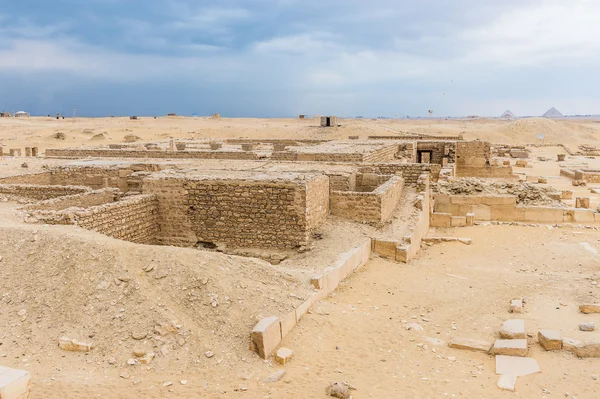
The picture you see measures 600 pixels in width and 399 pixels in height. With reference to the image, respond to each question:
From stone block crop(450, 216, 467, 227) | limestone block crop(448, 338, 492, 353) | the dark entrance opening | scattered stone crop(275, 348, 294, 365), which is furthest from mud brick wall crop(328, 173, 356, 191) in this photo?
the dark entrance opening

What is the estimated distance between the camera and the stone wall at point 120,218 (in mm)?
8523

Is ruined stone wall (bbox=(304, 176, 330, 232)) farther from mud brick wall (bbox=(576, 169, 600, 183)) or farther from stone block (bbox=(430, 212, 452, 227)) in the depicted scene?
mud brick wall (bbox=(576, 169, 600, 183))

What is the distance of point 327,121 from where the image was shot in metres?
49.2

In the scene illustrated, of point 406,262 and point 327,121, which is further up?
point 327,121

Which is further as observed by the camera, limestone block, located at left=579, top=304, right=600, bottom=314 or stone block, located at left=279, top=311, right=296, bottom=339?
limestone block, located at left=579, top=304, right=600, bottom=314

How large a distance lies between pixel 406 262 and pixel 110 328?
6.17 meters

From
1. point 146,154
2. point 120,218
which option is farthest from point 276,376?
point 146,154

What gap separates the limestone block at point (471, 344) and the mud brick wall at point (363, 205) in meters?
4.88

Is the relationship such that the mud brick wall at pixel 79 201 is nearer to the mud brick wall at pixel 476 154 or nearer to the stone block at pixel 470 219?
the stone block at pixel 470 219

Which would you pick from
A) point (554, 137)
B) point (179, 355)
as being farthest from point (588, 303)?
point (554, 137)

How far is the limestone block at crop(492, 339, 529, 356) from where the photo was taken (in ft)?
19.2

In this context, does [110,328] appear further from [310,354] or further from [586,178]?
[586,178]

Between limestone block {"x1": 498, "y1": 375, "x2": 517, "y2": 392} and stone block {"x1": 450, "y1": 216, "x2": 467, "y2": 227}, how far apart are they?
9.77 m

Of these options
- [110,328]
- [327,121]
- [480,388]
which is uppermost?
[327,121]
